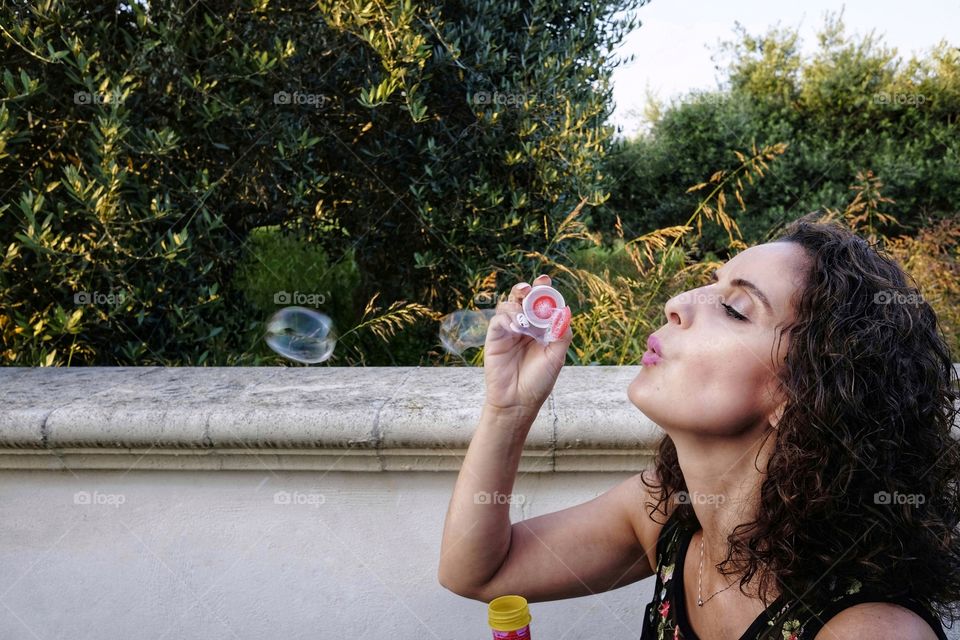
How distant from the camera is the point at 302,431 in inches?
74.5

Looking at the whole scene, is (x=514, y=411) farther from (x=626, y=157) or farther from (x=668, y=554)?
(x=626, y=157)

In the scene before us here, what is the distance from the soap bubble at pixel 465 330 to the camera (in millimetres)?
2750

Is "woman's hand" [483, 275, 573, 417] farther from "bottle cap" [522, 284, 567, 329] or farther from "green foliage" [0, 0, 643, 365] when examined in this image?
"green foliage" [0, 0, 643, 365]

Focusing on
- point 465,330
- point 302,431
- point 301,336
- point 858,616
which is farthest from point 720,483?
point 301,336

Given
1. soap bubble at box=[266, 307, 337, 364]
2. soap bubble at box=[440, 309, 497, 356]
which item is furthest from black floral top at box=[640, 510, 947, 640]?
soap bubble at box=[266, 307, 337, 364]

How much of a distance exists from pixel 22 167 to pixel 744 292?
2.58 m

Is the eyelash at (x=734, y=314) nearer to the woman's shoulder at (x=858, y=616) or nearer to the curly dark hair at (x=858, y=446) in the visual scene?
the curly dark hair at (x=858, y=446)

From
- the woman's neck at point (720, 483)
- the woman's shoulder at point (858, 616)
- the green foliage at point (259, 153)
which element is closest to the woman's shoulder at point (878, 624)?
the woman's shoulder at point (858, 616)

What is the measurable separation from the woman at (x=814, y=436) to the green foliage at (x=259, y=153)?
1967 millimetres

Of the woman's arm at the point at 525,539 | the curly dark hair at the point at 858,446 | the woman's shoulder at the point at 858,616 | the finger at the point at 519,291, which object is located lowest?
the woman's arm at the point at 525,539

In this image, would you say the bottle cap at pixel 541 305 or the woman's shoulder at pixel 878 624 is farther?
the bottle cap at pixel 541 305

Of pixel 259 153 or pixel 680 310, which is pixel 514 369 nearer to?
pixel 680 310

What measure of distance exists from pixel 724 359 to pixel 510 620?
1.75ft

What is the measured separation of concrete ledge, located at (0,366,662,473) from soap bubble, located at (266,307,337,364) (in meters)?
0.87
